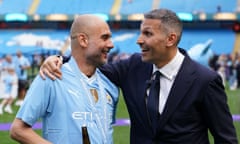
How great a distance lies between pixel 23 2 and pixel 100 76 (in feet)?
123

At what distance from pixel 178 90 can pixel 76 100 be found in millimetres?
581

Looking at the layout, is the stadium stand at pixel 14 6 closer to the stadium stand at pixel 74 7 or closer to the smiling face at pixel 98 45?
the stadium stand at pixel 74 7

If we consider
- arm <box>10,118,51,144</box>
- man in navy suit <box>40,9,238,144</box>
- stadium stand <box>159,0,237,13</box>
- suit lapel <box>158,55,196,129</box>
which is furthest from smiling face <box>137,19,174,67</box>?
stadium stand <box>159,0,237,13</box>

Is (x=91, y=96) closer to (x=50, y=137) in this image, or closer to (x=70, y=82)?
(x=70, y=82)

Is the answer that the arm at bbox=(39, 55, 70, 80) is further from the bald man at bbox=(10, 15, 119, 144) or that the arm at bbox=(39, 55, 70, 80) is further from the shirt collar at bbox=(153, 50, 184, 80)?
the shirt collar at bbox=(153, 50, 184, 80)

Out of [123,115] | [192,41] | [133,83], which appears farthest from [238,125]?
[192,41]

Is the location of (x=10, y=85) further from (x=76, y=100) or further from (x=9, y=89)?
(x=76, y=100)

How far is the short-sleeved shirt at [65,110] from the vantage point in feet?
8.87

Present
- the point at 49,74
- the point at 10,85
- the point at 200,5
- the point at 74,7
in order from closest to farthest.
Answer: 1. the point at 49,74
2. the point at 10,85
3. the point at 200,5
4. the point at 74,7

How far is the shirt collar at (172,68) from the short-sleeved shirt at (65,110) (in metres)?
0.42

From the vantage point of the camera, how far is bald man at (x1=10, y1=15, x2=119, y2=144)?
8.87ft

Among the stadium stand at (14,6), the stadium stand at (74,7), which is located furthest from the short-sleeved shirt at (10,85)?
the stadium stand at (14,6)

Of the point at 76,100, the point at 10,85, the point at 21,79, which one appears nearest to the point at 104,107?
the point at 76,100

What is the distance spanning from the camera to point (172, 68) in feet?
9.84
